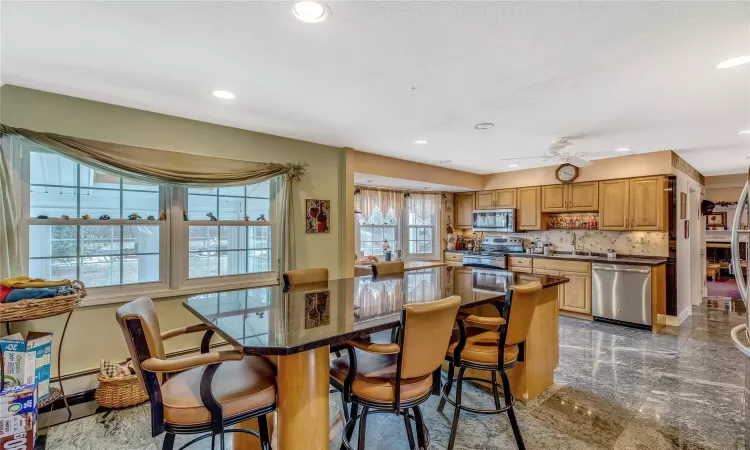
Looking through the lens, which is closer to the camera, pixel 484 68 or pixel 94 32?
pixel 94 32

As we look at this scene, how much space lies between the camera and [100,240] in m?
3.03

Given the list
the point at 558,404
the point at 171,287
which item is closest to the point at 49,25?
the point at 171,287

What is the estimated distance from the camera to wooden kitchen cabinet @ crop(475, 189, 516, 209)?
645 cm

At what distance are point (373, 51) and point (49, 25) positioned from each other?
1649mm

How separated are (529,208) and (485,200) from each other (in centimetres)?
92

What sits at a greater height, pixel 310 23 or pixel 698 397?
pixel 310 23

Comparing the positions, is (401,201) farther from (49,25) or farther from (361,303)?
(49,25)

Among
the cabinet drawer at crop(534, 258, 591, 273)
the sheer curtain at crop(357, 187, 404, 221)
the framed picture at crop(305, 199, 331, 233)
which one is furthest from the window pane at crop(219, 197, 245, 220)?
the cabinet drawer at crop(534, 258, 591, 273)

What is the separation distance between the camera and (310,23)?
69.6 inches

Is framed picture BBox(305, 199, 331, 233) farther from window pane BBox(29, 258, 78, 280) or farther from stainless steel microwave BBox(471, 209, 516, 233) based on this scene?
stainless steel microwave BBox(471, 209, 516, 233)

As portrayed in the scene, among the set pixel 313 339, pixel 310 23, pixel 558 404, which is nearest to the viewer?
pixel 313 339

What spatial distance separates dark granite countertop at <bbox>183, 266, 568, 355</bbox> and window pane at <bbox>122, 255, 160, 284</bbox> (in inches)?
49.4

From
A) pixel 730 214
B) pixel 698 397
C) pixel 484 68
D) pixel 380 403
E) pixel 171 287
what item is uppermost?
pixel 484 68

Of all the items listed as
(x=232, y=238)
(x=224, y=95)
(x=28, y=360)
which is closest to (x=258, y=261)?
(x=232, y=238)
